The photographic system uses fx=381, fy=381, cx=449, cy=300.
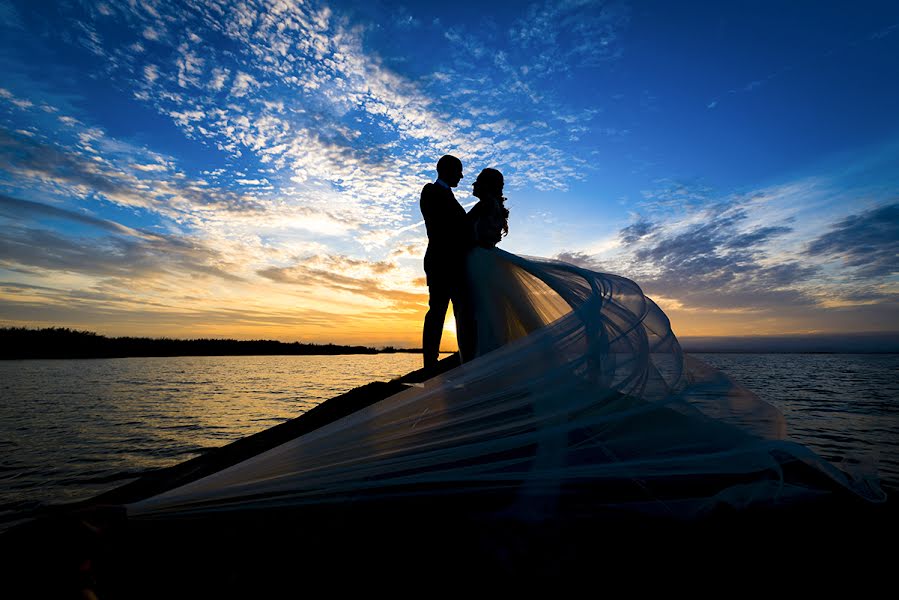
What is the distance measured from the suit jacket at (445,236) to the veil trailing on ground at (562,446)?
1353 mm

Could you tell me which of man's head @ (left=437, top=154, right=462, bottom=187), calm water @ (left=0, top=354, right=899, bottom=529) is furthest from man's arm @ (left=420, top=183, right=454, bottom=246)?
calm water @ (left=0, top=354, right=899, bottom=529)

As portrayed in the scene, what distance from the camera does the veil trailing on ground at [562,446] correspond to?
6.31ft

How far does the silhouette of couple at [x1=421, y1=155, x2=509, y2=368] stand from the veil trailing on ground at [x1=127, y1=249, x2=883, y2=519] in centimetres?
116

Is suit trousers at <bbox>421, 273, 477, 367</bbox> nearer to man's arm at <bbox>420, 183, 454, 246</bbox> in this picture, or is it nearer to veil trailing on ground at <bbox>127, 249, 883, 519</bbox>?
man's arm at <bbox>420, 183, 454, 246</bbox>

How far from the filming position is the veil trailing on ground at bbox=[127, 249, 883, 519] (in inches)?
75.8

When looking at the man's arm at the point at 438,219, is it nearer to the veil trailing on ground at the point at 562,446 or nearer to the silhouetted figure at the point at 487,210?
the silhouetted figure at the point at 487,210

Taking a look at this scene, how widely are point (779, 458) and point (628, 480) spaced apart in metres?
1.00

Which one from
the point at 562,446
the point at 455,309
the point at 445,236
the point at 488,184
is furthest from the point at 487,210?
the point at 562,446

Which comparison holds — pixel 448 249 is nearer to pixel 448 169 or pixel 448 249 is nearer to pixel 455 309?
pixel 455 309

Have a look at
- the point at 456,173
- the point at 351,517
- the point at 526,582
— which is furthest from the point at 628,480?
the point at 456,173

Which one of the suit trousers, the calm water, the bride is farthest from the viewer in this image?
the calm water

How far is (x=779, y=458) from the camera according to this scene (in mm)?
2314

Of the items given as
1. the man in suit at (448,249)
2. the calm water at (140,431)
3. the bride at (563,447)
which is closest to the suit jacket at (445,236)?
the man in suit at (448,249)

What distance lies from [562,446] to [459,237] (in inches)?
91.6
